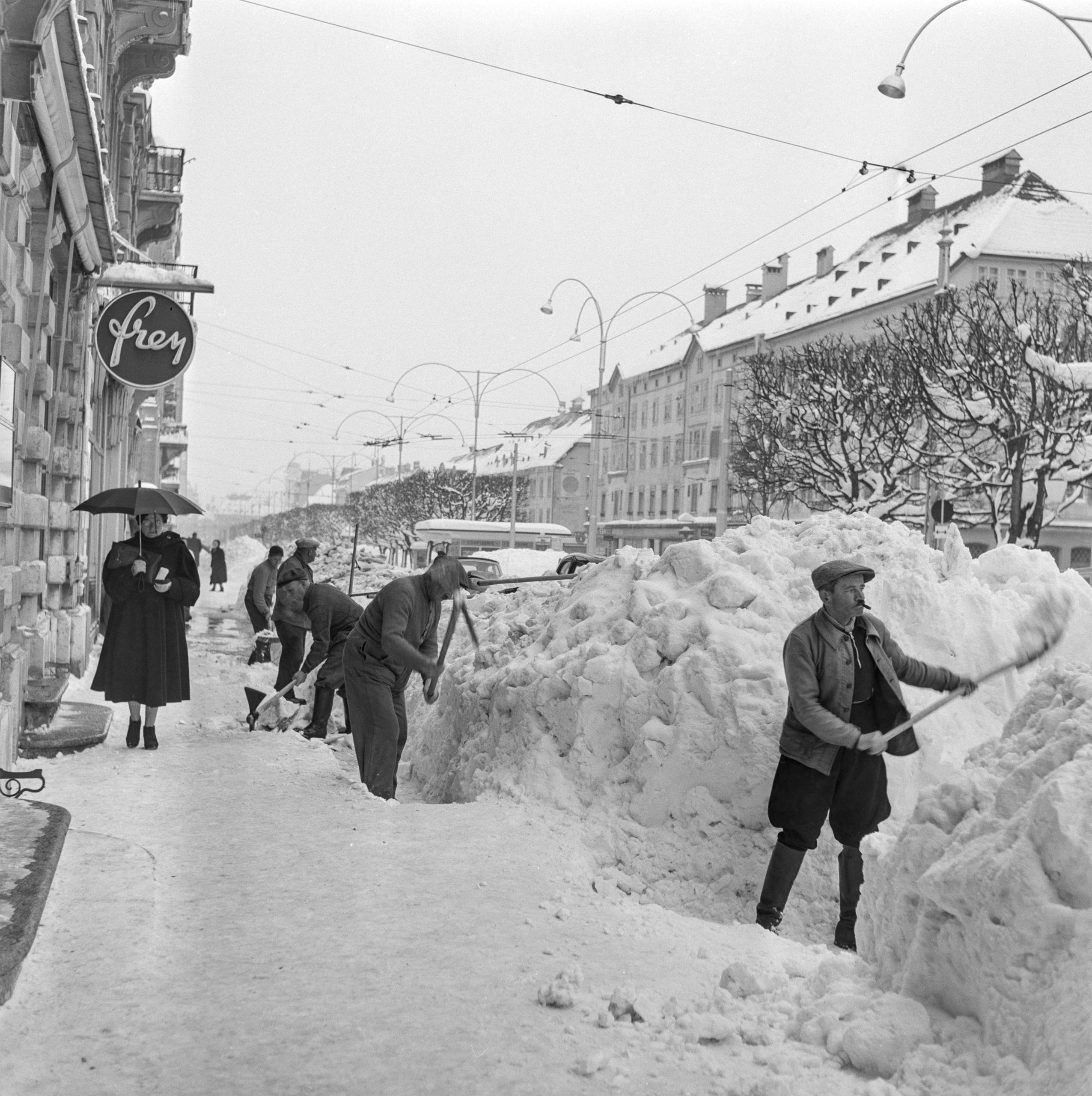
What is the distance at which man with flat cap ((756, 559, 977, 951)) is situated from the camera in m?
5.38

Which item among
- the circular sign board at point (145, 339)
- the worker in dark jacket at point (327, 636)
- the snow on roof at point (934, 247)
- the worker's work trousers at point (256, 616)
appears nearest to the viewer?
the worker in dark jacket at point (327, 636)

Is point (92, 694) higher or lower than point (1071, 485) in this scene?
lower

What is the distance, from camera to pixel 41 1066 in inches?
135

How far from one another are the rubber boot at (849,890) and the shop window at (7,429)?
5.27m

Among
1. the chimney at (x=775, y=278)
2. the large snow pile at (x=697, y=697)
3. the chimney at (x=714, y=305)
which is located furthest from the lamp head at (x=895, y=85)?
the chimney at (x=714, y=305)

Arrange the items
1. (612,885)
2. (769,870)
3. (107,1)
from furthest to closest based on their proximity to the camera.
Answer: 1. (107,1)
2. (612,885)
3. (769,870)

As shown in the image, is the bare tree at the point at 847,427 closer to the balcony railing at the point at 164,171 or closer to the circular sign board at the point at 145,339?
the balcony railing at the point at 164,171

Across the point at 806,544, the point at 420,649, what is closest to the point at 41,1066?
the point at 420,649

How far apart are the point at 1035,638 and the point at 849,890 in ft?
10.6

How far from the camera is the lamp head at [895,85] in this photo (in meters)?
14.7

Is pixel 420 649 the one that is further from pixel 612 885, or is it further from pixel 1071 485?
pixel 1071 485

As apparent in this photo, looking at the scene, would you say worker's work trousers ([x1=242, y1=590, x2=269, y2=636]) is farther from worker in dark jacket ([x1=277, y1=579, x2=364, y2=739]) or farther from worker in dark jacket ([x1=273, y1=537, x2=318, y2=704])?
worker in dark jacket ([x1=277, y1=579, x2=364, y2=739])

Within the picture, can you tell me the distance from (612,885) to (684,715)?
1376mm

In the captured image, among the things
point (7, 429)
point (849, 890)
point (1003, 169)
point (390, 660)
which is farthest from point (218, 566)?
point (1003, 169)
